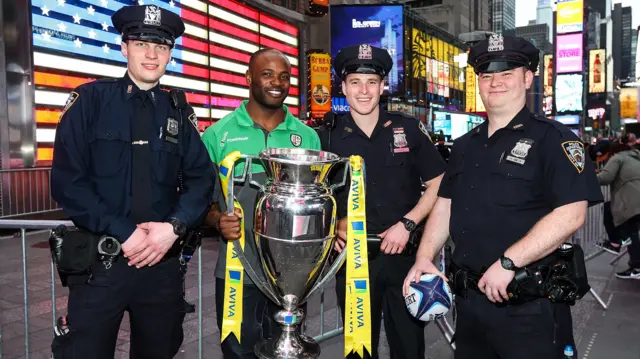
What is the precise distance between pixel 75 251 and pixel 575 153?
105 inches

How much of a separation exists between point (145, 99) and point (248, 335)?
1514mm

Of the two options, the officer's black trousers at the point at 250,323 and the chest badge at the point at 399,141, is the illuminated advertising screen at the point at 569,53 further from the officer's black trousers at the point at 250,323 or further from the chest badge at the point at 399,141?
the officer's black trousers at the point at 250,323

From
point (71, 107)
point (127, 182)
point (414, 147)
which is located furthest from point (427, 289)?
point (71, 107)

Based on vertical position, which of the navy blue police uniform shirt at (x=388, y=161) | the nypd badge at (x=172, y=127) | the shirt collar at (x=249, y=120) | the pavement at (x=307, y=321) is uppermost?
the shirt collar at (x=249, y=120)

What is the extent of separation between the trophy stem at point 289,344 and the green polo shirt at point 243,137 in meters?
0.98

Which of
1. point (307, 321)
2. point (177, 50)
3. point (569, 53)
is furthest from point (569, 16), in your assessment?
point (307, 321)

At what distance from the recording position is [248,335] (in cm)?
305

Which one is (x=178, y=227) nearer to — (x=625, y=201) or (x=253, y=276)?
(x=253, y=276)

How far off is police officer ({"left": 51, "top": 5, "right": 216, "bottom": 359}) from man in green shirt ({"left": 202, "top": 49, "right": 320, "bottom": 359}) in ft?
0.89

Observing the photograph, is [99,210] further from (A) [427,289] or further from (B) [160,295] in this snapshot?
(A) [427,289]

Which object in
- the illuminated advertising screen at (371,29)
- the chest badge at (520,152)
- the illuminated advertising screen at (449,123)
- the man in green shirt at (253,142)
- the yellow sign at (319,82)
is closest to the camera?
the chest badge at (520,152)

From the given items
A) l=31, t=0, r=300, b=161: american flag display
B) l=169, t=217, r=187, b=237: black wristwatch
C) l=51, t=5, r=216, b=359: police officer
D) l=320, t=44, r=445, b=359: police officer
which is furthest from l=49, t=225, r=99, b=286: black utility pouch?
l=31, t=0, r=300, b=161: american flag display

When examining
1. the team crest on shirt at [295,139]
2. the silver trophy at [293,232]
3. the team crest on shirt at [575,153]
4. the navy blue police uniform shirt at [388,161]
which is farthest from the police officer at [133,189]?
the team crest on shirt at [575,153]

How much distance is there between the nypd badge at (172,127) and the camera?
2867 mm
